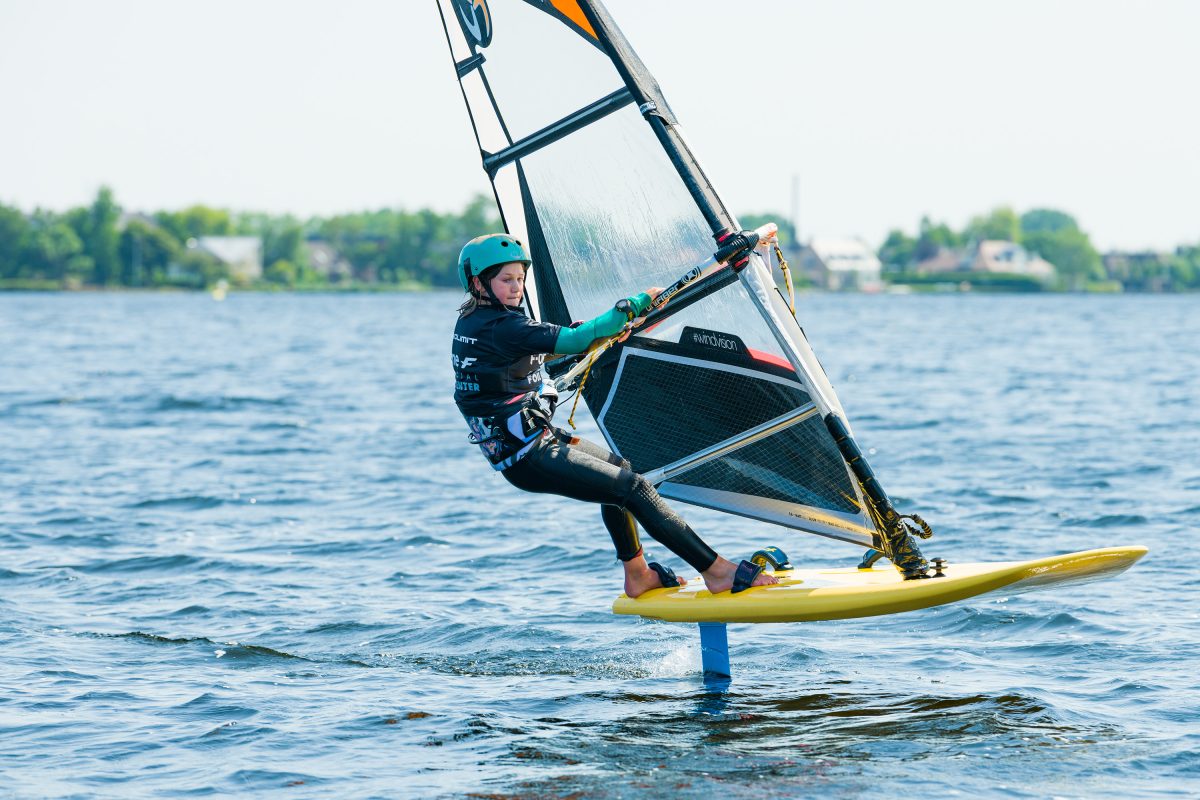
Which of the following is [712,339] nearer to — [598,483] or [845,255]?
[598,483]

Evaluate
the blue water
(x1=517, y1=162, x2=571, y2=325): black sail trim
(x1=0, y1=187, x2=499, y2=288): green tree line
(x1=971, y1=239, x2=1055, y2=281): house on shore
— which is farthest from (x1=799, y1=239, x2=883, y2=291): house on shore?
(x1=517, y1=162, x2=571, y2=325): black sail trim

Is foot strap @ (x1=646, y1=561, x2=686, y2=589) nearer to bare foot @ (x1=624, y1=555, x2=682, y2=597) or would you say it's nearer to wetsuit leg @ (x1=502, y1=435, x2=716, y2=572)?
bare foot @ (x1=624, y1=555, x2=682, y2=597)

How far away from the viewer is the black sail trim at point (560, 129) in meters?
7.60

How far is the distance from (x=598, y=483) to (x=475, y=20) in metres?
2.90

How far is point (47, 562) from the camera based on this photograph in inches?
461

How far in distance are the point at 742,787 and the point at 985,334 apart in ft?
179

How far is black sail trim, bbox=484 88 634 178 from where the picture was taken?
299 inches

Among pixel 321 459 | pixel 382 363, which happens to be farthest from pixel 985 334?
pixel 321 459

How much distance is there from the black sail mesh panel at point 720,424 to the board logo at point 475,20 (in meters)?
2.00

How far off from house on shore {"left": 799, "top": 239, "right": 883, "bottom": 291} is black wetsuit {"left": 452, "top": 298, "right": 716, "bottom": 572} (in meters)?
155

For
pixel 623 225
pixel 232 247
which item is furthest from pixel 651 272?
pixel 232 247

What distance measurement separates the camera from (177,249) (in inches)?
5689

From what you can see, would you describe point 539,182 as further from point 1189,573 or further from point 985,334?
Result: point 985,334

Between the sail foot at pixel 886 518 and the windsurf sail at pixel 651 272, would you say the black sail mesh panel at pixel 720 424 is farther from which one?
the sail foot at pixel 886 518
